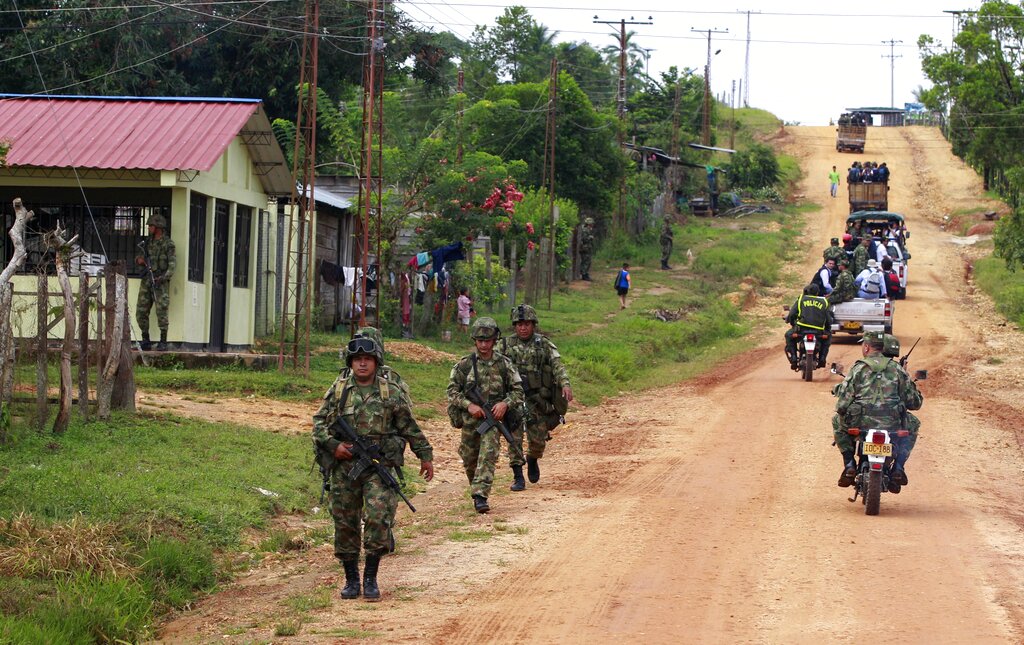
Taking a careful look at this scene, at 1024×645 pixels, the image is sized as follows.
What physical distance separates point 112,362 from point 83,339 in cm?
56

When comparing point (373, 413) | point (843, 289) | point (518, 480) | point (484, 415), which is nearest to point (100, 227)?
point (518, 480)

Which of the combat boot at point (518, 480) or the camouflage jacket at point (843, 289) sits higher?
the camouflage jacket at point (843, 289)

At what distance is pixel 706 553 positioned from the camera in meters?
9.52

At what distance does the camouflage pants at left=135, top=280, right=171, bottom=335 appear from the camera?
19094 millimetres

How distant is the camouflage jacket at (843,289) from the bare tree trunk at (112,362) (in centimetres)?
1624

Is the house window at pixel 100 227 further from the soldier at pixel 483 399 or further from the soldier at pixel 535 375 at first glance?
the soldier at pixel 483 399

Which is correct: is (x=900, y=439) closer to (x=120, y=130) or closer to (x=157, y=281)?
(x=157, y=281)

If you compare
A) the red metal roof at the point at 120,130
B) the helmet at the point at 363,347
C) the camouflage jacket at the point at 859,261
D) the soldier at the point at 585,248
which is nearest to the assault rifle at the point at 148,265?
the red metal roof at the point at 120,130

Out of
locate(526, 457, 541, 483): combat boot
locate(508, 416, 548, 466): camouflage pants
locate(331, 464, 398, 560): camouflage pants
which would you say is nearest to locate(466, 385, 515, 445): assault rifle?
locate(508, 416, 548, 466): camouflage pants

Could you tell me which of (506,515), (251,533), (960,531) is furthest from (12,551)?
(960,531)

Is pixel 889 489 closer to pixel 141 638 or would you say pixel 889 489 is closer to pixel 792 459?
pixel 792 459

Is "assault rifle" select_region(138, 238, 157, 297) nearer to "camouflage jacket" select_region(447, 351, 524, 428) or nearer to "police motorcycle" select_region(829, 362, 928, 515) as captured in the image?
"camouflage jacket" select_region(447, 351, 524, 428)

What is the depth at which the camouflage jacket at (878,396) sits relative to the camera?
11.8 meters

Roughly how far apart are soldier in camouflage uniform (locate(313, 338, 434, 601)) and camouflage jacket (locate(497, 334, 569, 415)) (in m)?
4.36
